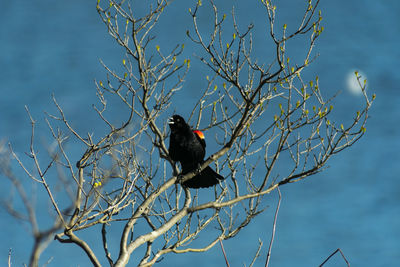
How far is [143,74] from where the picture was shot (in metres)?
5.77

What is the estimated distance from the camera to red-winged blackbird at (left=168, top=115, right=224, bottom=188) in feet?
22.6

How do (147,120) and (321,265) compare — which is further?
(147,120)

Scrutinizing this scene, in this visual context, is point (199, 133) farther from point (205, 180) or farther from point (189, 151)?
point (205, 180)

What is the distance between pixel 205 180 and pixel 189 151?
51cm

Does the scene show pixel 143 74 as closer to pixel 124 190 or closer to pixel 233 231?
pixel 124 190

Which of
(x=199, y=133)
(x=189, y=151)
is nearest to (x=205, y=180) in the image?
(x=189, y=151)

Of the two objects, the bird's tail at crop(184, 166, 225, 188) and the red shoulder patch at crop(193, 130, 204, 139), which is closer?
the bird's tail at crop(184, 166, 225, 188)

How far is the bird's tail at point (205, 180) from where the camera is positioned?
22.5 feet

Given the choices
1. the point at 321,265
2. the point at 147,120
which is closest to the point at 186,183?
the point at 147,120

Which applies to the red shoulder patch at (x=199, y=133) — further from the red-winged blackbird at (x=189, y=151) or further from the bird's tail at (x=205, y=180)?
the bird's tail at (x=205, y=180)

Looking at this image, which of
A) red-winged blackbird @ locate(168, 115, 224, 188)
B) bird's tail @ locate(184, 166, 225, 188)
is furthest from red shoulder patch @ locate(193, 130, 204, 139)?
bird's tail @ locate(184, 166, 225, 188)

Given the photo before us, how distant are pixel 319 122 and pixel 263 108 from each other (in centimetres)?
77

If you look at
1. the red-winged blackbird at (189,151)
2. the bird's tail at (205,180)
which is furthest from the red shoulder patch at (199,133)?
the bird's tail at (205,180)

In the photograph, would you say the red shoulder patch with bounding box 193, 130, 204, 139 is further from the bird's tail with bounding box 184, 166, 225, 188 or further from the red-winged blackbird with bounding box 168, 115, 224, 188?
the bird's tail with bounding box 184, 166, 225, 188
